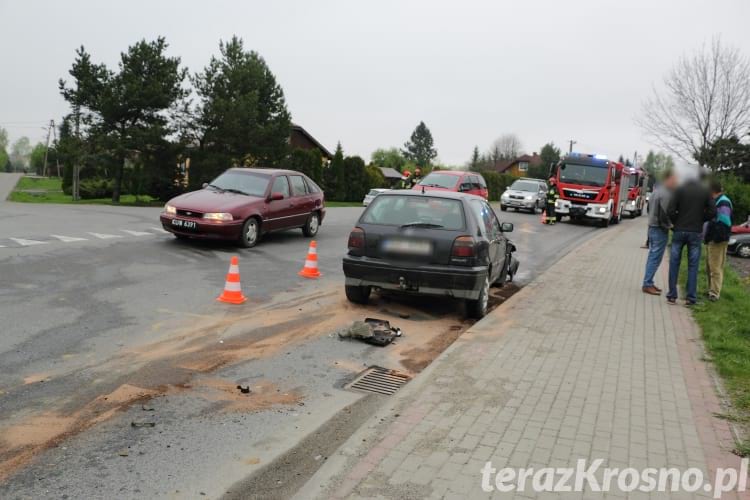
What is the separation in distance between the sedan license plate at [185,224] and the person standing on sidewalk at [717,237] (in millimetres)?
8782

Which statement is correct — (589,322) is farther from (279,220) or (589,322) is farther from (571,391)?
(279,220)

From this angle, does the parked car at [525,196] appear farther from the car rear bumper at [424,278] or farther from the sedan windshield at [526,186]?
the car rear bumper at [424,278]

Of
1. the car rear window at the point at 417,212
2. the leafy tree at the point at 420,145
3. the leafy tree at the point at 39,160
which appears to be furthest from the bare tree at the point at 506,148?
the car rear window at the point at 417,212

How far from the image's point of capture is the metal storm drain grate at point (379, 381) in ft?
17.0

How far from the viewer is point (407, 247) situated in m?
7.57

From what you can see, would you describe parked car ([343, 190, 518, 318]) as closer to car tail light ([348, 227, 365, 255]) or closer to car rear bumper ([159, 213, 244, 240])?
car tail light ([348, 227, 365, 255])

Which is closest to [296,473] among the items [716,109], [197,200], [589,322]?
[589,322]

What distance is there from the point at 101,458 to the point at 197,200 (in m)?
9.05

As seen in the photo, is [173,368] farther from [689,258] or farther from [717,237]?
[717,237]

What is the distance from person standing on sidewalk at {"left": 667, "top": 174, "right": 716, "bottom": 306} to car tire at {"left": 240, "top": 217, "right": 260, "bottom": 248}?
7.66 m

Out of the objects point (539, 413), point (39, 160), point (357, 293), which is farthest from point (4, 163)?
point (539, 413)

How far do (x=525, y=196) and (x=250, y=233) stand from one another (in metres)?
21.7

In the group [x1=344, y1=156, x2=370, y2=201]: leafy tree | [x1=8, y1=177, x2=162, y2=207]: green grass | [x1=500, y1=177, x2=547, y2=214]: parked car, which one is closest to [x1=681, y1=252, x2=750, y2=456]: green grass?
[x1=500, y1=177, x2=547, y2=214]: parked car

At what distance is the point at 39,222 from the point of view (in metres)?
14.5
